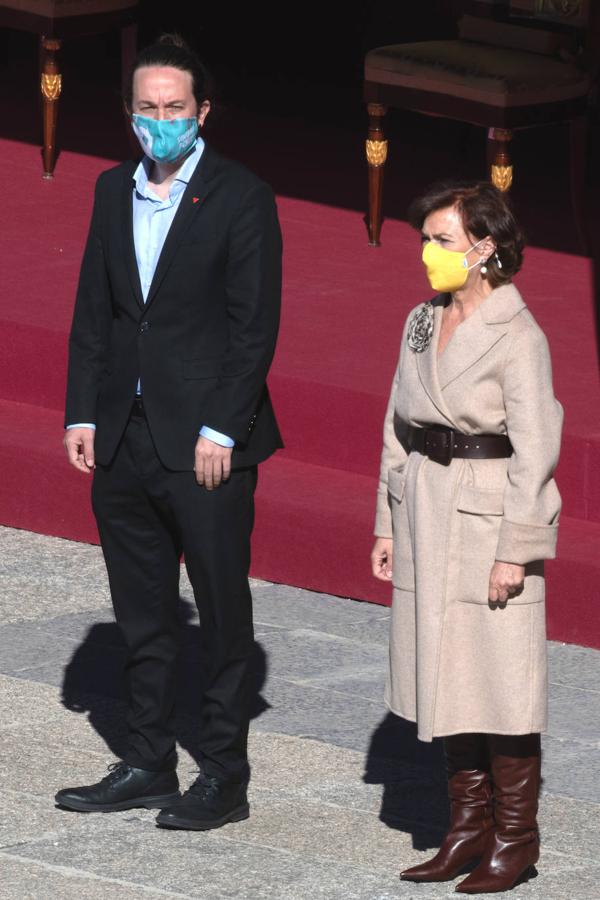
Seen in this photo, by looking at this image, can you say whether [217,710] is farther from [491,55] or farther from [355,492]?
[491,55]

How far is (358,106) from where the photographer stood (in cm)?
1014

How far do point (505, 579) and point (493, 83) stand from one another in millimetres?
3751

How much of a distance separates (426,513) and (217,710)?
0.67m

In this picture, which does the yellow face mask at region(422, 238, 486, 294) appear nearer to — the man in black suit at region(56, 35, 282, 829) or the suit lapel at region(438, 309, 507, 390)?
the suit lapel at region(438, 309, 507, 390)

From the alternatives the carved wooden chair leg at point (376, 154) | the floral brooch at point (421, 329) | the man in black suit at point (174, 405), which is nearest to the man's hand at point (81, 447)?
the man in black suit at point (174, 405)

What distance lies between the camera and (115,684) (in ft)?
18.0

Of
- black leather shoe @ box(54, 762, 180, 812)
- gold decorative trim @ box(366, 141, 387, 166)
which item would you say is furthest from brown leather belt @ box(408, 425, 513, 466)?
gold decorative trim @ box(366, 141, 387, 166)

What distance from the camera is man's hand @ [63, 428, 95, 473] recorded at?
4.71m

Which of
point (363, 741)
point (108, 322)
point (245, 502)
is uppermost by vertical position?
point (108, 322)

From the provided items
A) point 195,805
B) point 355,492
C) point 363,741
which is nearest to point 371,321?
point 355,492

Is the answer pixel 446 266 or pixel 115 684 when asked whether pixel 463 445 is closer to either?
pixel 446 266

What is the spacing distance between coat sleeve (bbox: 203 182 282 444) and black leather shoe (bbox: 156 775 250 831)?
2.42 feet

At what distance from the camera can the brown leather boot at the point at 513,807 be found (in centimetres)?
434

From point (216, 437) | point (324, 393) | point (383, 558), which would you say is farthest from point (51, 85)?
point (383, 558)
